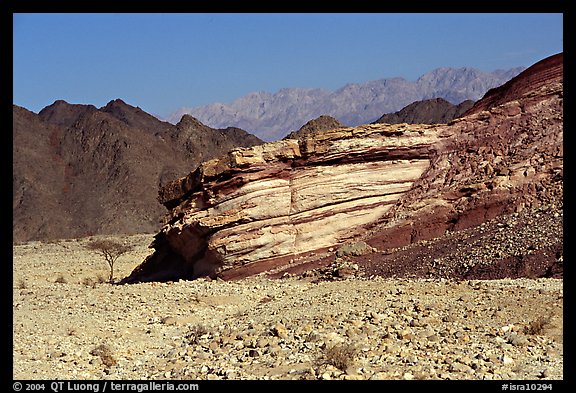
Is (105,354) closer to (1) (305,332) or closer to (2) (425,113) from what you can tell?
(1) (305,332)

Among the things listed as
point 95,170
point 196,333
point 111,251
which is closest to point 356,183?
point 196,333

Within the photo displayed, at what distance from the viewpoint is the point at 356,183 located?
17484 millimetres

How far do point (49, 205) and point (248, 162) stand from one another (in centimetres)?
4766

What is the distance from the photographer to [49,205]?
6025cm

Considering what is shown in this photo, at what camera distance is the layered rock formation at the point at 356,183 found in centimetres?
1670

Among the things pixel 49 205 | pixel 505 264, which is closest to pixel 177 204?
pixel 505 264

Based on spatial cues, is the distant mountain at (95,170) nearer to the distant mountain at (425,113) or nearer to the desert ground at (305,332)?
the distant mountain at (425,113)

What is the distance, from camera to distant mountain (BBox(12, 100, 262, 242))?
58.2 metres

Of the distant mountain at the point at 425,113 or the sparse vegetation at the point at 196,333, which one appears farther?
the distant mountain at the point at 425,113

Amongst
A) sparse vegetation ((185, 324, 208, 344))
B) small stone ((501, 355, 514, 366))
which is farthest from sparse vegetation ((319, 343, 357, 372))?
sparse vegetation ((185, 324, 208, 344))

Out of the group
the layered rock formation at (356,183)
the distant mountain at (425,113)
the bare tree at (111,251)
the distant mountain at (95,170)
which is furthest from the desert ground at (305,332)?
the distant mountain at (425,113)

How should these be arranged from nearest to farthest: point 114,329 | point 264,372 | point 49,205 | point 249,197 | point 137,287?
point 264,372, point 114,329, point 137,287, point 249,197, point 49,205

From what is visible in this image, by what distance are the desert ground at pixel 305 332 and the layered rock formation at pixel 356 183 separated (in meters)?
2.59

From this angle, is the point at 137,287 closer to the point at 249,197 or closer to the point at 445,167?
the point at 249,197
